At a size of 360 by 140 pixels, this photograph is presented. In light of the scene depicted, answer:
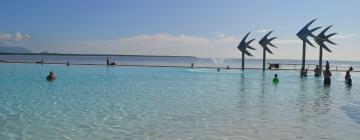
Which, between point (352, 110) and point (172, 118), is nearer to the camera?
point (172, 118)

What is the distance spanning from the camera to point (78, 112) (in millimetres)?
14445

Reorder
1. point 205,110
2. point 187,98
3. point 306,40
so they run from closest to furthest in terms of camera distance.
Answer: point 205,110
point 187,98
point 306,40

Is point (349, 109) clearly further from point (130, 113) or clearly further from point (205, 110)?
point (130, 113)

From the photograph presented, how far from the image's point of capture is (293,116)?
14.4 m

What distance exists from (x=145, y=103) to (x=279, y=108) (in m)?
5.41

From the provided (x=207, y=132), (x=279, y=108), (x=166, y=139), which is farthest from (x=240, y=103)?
(x=166, y=139)

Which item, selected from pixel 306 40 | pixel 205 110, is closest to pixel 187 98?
pixel 205 110

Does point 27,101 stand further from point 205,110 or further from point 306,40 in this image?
point 306,40

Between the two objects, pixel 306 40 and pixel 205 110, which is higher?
pixel 306 40

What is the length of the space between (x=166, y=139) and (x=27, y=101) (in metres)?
9.13

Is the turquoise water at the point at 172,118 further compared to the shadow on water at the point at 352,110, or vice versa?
the shadow on water at the point at 352,110

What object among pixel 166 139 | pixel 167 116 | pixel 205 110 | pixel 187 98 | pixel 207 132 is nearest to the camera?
pixel 166 139

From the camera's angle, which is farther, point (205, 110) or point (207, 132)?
point (205, 110)

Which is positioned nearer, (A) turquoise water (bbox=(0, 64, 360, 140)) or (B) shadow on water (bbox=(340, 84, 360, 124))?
(A) turquoise water (bbox=(0, 64, 360, 140))
